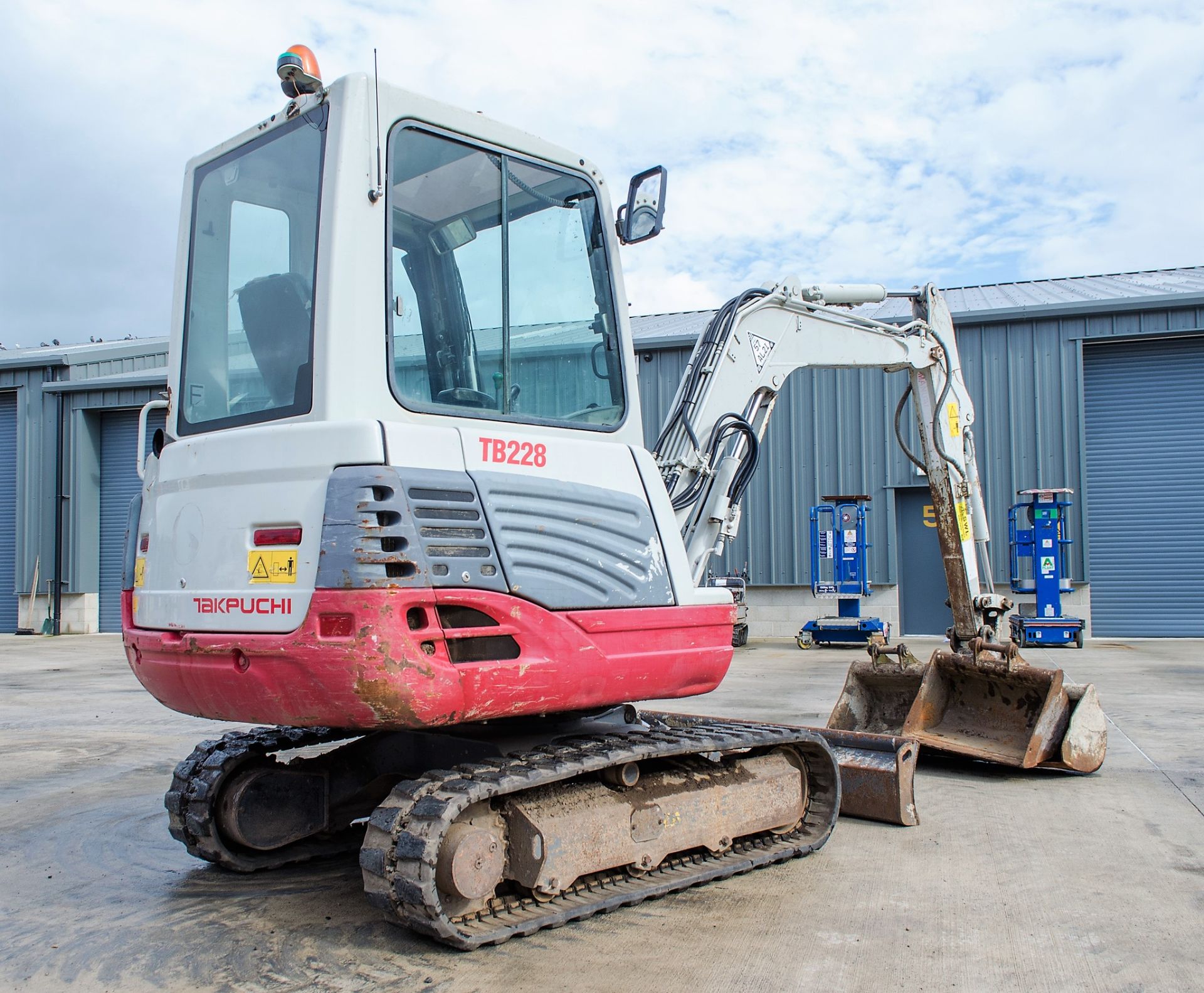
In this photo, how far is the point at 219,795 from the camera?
4.62 m

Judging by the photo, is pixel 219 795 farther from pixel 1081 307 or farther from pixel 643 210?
pixel 1081 307

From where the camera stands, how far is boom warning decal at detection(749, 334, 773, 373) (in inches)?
238

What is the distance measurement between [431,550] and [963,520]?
4.89 metres

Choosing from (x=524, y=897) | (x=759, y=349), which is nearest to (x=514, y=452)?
(x=524, y=897)

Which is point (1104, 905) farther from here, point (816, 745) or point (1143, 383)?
point (1143, 383)

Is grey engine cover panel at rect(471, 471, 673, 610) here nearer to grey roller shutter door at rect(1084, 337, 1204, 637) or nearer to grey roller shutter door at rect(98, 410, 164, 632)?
grey roller shutter door at rect(1084, 337, 1204, 637)

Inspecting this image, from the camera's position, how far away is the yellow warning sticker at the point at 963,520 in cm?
713

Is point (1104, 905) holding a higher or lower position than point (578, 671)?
lower

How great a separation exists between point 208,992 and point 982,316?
698 inches

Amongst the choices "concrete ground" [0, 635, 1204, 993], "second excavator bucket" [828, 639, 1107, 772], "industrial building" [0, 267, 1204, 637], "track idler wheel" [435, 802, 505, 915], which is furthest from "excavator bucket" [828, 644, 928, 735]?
"industrial building" [0, 267, 1204, 637]

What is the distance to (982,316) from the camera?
18281mm

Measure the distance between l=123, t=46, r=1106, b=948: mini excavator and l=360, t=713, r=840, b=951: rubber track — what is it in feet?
0.05

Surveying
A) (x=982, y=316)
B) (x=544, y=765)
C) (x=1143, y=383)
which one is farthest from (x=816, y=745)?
Result: (x=1143, y=383)

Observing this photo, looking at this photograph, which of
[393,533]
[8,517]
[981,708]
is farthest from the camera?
[8,517]
